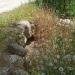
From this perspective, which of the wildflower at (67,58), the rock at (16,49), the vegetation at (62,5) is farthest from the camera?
the vegetation at (62,5)

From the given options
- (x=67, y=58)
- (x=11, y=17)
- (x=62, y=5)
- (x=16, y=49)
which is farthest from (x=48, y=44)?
(x=62, y=5)

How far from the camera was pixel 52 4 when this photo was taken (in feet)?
41.0

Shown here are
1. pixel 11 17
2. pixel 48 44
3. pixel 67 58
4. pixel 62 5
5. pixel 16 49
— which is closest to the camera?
pixel 67 58

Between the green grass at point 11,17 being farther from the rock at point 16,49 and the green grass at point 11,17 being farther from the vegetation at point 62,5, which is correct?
the vegetation at point 62,5

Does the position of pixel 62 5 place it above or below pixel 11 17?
below

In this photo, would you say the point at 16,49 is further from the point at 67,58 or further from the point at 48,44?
the point at 67,58

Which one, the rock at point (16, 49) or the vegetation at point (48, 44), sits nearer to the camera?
the vegetation at point (48, 44)

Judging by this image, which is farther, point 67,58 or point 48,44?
point 48,44

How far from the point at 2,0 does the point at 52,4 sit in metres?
4.09

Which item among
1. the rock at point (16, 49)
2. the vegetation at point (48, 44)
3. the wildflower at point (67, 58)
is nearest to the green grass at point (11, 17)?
the vegetation at point (48, 44)

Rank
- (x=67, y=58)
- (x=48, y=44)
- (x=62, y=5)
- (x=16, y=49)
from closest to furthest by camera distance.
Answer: (x=67, y=58) < (x=16, y=49) < (x=48, y=44) < (x=62, y=5)

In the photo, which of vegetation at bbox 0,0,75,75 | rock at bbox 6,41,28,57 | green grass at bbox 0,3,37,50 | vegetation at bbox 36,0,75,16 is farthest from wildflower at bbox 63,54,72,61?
vegetation at bbox 36,0,75,16

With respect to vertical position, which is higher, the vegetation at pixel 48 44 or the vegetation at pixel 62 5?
the vegetation at pixel 48 44

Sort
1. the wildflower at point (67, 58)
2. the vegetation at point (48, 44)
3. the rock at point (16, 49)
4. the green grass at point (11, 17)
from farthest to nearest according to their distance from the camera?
the green grass at point (11, 17) < the rock at point (16, 49) < the wildflower at point (67, 58) < the vegetation at point (48, 44)
